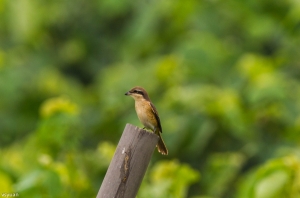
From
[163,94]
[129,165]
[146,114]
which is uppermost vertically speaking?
[163,94]

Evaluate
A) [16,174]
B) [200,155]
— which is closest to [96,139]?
[200,155]

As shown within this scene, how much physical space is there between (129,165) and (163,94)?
5.58 meters

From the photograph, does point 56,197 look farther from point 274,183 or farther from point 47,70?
point 47,70

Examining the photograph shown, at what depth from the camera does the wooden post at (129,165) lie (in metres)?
3.87

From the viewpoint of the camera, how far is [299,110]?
27.9 feet

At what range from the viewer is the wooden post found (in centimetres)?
387

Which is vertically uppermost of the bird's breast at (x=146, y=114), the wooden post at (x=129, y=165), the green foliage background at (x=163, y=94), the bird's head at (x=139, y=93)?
the green foliage background at (x=163, y=94)

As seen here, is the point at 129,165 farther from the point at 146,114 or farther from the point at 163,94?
the point at 163,94

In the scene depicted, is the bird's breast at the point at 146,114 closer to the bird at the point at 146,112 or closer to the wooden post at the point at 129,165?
the bird at the point at 146,112

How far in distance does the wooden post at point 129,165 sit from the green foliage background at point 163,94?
67.9 inches

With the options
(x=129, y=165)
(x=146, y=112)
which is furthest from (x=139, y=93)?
(x=129, y=165)

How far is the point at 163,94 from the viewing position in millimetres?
9461

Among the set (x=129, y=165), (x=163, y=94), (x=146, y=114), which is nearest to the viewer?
(x=129, y=165)

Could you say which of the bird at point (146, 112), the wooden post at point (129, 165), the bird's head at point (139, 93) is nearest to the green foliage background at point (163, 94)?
the bird at point (146, 112)
